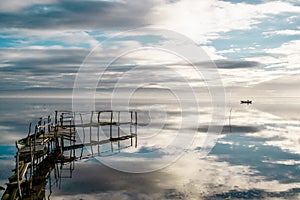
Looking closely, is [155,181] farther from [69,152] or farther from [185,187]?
[69,152]

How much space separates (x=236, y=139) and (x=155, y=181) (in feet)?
55.0

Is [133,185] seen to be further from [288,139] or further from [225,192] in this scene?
[288,139]

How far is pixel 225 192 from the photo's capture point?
17578 mm

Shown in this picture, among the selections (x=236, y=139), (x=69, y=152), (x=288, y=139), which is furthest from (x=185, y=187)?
(x=288, y=139)

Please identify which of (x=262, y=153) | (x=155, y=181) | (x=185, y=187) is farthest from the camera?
(x=262, y=153)

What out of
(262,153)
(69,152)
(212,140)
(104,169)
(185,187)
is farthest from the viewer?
(212,140)

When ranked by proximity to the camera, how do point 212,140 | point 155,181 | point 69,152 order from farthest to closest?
point 212,140 < point 69,152 < point 155,181

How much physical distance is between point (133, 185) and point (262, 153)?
13074mm

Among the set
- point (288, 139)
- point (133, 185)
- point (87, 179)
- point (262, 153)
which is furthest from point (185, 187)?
point (288, 139)

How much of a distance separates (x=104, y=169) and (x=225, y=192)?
8.90 meters

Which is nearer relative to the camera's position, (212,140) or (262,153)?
(262,153)

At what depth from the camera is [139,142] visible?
34250mm

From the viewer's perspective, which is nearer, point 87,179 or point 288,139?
point 87,179

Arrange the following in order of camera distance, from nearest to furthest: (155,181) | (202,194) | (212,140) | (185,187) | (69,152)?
(202,194)
(185,187)
(155,181)
(69,152)
(212,140)
